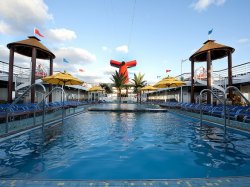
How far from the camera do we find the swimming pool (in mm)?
3834

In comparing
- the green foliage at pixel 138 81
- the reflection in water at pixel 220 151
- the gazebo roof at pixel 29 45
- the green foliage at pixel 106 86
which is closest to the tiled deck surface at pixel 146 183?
the reflection in water at pixel 220 151

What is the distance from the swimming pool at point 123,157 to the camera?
3834 mm

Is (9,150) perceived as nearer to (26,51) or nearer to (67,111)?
(67,111)

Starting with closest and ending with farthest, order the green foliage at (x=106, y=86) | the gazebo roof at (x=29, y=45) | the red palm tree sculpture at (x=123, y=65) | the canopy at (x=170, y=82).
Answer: the gazebo roof at (x=29, y=45) < the canopy at (x=170, y=82) < the green foliage at (x=106, y=86) < the red palm tree sculpture at (x=123, y=65)

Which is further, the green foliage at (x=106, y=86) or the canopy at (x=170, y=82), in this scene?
the green foliage at (x=106, y=86)

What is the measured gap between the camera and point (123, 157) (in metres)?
4.90

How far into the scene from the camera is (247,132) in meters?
7.55

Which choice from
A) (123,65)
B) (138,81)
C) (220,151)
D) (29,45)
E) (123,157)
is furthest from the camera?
(123,65)

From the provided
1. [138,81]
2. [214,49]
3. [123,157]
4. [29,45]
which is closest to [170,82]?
[214,49]

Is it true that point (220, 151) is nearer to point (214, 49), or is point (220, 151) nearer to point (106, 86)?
point (214, 49)

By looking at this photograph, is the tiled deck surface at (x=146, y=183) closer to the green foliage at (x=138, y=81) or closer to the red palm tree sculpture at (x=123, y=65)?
the green foliage at (x=138, y=81)

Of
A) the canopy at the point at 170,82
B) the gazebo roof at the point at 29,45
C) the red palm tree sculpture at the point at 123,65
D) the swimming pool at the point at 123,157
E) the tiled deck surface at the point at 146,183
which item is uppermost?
the red palm tree sculpture at the point at 123,65

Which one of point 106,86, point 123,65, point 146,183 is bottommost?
point 146,183

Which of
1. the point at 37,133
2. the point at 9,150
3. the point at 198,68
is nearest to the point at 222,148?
the point at 9,150
